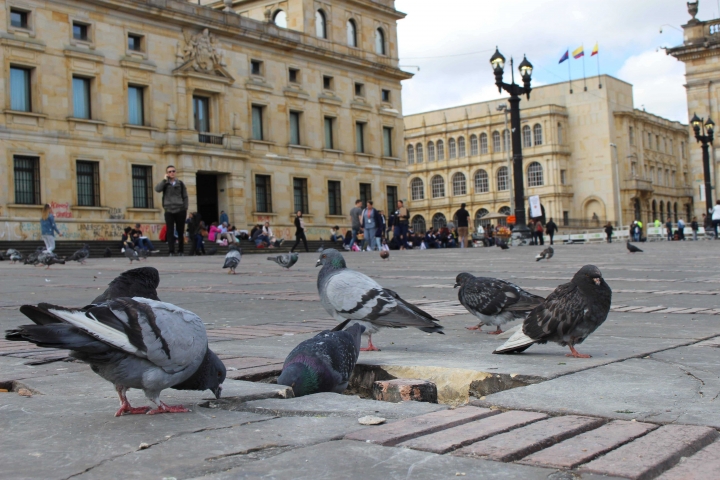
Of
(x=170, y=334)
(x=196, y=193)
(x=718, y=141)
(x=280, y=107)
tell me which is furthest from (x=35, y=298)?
(x=718, y=141)

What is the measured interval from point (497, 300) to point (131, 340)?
10.1 ft

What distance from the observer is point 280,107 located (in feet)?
138

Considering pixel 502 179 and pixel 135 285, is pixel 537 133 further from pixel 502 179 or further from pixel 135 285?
pixel 135 285

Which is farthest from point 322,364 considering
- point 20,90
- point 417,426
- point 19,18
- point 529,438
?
point 19,18

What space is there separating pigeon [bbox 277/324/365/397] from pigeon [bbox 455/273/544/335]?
5.21 feet

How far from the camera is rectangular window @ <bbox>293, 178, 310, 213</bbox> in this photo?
42.9 metres

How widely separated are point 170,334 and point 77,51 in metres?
33.0

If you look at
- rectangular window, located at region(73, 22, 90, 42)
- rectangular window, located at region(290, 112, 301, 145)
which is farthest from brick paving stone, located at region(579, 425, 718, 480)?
rectangular window, located at region(290, 112, 301, 145)

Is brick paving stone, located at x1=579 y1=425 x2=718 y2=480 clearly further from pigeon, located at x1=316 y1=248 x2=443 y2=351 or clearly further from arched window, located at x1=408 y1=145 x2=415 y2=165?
arched window, located at x1=408 y1=145 x2=415 y2=165

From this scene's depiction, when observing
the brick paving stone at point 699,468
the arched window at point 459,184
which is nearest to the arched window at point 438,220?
the arched window at point 459,184

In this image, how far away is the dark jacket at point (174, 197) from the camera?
1945 centimetres

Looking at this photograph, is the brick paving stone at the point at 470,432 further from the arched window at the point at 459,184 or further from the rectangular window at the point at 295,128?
the arched window at the point at 459,184

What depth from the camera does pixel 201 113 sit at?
38.4 metres

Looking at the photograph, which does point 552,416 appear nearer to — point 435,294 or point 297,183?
point 435,294
